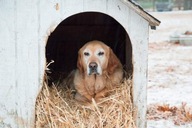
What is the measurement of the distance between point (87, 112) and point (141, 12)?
1249 millimetres

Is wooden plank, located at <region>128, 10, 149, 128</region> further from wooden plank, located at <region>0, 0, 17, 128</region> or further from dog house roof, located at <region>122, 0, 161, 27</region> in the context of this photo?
wooden plank, located at <region>0, 0, 17, 128</region>

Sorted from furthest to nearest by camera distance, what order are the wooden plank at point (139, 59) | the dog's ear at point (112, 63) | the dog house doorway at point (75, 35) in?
the dog house doorway at point (75, 35) → the dog's ear at point (112, 63) → the wooden plank at point (139, 59)

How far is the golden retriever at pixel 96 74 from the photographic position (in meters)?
4.54

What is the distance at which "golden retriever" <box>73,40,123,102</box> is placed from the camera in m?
4.54

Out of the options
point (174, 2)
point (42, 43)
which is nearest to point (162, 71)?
point (42, 43)

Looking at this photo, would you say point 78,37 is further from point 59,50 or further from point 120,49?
point 120,49

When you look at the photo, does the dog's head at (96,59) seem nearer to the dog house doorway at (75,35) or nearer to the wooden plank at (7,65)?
the wooden plank at (7,65)

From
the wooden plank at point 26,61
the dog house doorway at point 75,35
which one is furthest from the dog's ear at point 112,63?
the dog house doorway at point 75,35

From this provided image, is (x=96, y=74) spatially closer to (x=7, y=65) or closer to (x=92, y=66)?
(x=92, y=66)

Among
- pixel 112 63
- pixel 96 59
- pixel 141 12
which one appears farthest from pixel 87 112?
pixel 141 12

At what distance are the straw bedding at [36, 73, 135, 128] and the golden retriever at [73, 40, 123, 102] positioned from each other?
0.88 feet

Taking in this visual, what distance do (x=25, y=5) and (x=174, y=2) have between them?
26294 mm

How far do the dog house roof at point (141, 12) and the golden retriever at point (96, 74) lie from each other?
0.76 metres

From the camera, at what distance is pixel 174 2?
29.1 m
